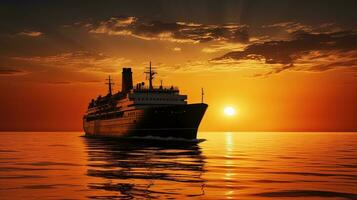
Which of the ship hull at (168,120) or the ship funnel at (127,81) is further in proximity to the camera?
the ship funnel at (127,81)

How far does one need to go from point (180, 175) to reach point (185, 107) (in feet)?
190

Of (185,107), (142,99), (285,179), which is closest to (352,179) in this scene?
(285,179)

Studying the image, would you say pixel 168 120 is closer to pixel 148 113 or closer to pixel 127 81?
pixel 148 113

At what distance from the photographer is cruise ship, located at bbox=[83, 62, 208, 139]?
85500mm

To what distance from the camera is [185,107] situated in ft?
280

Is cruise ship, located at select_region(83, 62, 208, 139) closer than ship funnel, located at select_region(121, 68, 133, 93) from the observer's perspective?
Yes

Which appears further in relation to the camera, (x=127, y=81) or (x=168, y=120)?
(x=127, y=81)

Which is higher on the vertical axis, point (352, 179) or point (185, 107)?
point (185, 107)

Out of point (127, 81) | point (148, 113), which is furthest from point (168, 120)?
point (127, 81)

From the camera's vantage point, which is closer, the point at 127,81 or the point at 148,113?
the point at 148,113

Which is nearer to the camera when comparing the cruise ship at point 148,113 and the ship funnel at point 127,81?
the cruise ship at point 148,113

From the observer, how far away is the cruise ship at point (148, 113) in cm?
8550

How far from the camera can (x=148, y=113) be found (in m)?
88.2

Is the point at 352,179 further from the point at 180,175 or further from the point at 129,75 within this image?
the point at 129,75
